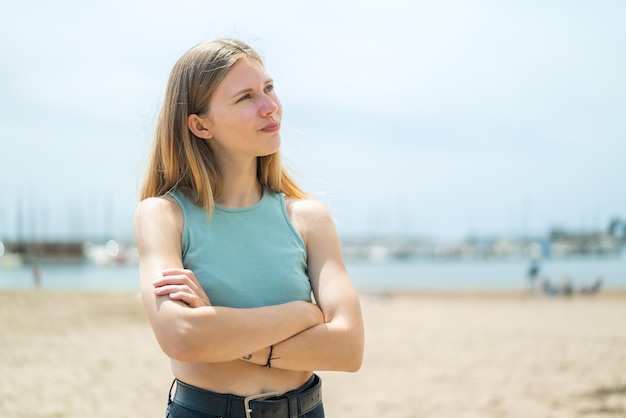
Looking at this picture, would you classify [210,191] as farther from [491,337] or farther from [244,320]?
[491,337]

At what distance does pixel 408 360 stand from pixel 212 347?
1007cm

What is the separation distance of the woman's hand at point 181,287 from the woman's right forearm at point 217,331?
3cm

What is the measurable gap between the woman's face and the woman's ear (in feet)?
0.05

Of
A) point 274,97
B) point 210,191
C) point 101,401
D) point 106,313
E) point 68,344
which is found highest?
point 274,97

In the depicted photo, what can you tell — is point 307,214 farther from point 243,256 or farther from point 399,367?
point 399,367

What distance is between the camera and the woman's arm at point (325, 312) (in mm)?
2021

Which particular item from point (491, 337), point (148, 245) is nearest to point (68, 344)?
point (491, 337)

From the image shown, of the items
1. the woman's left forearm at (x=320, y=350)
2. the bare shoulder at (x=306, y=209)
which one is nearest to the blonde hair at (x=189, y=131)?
the bare shoulder at (x=306, y=209)

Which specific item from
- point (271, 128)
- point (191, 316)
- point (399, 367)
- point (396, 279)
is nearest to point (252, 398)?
point (191, 316)

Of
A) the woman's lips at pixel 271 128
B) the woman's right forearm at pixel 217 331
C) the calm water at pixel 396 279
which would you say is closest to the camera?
the woman's right forearm at pixel 217 331

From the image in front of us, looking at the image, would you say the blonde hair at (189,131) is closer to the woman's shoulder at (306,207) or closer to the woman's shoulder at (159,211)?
the woman's shoulder at (159,211)

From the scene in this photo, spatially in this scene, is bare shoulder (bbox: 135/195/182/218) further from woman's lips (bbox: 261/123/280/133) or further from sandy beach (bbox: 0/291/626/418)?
sandy beach (bbox: 0/291/626/418)

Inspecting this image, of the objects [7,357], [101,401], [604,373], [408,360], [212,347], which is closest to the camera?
[212,347]

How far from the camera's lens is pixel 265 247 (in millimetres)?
2094
